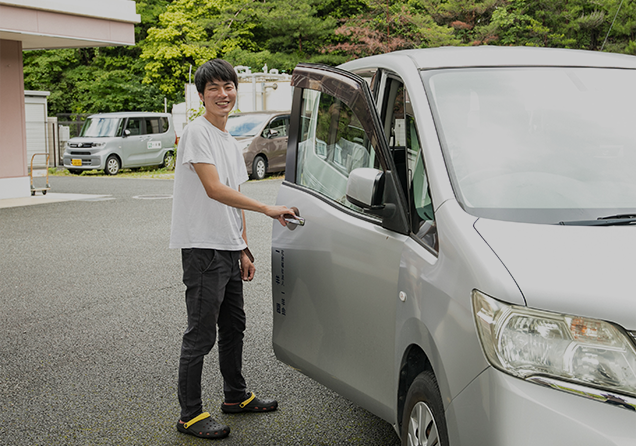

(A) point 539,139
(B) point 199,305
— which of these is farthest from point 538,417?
(B) point 199,305

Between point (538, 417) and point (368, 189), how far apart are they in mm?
1142

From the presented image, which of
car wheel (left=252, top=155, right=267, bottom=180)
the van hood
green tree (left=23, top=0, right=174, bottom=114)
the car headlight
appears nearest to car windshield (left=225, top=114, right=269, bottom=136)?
car wheel (left=252, top=155, right=267, bottom=180)

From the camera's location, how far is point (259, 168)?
20891 mm

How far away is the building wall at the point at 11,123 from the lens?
51.8 feet

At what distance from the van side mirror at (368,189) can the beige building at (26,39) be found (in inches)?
552

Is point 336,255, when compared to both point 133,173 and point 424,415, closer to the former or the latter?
point 424,415

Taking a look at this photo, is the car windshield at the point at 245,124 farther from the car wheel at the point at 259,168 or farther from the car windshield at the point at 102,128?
the car windshield at the point at 102,128

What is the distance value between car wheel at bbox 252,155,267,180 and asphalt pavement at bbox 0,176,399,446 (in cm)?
1065

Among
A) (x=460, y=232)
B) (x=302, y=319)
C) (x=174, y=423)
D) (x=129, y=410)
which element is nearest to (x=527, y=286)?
(x=460, y=232)

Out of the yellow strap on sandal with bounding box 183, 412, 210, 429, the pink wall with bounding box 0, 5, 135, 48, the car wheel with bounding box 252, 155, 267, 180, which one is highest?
the pink wall with bounding box 0, 5, 135, 48

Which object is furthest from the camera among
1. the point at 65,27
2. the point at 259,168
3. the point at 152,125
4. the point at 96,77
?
the point at 96,77

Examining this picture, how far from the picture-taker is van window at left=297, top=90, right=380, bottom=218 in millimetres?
3404

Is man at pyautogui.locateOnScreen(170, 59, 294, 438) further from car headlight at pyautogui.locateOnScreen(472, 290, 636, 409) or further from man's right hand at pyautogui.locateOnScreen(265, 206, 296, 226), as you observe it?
car headlight at pyautogui.locateOnScreen(472, 290, 636, 409)

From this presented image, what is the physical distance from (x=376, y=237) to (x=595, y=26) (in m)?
28.5
